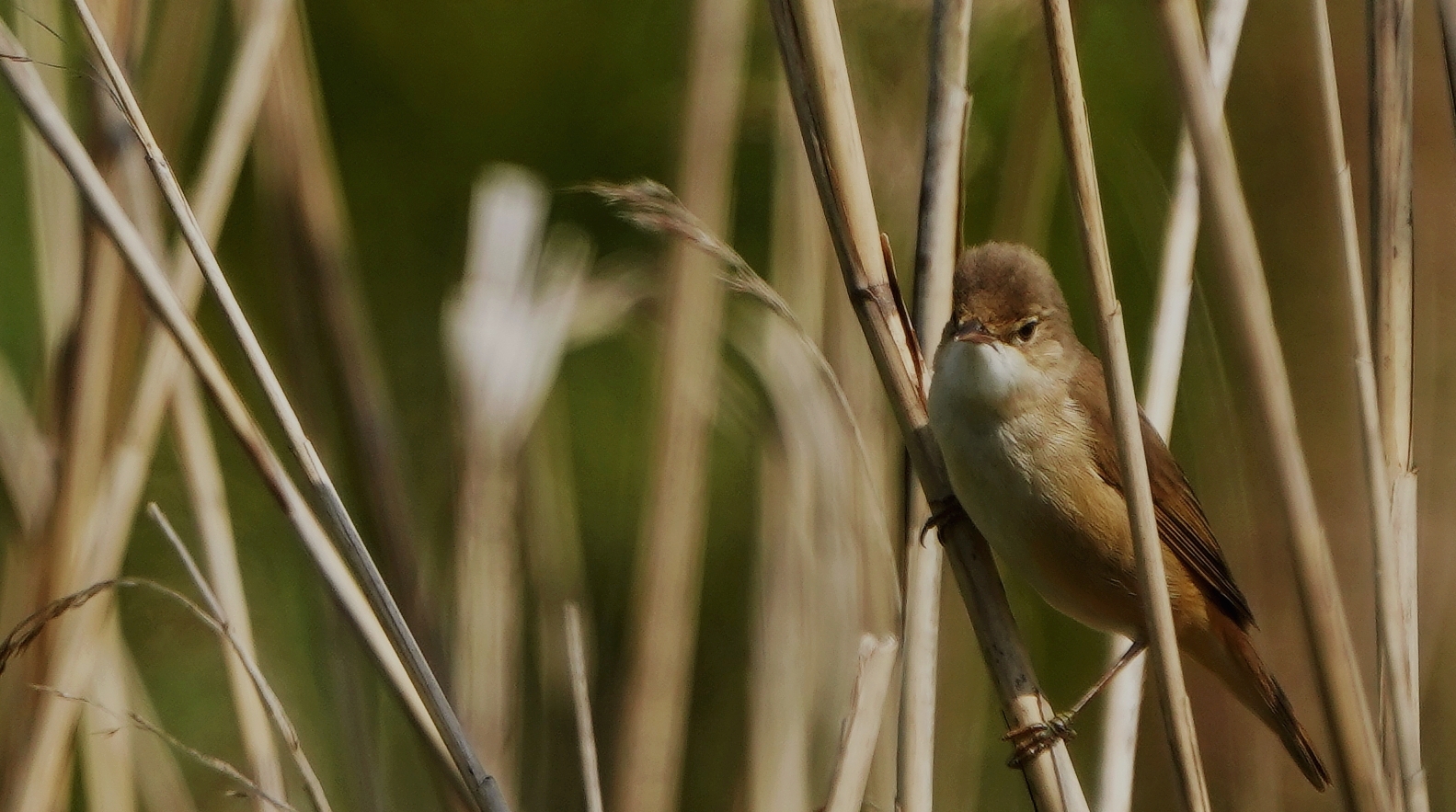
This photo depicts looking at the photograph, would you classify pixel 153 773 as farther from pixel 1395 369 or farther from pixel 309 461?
pixel 1395 369

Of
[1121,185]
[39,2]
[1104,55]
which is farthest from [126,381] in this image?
[1104,55]

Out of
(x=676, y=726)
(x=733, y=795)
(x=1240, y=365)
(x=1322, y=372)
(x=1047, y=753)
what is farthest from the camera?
(x=1322, y=372)

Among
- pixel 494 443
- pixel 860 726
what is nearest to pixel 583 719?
pixel 860 726

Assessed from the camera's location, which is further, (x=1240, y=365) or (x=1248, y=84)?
(x=1248, y=84)

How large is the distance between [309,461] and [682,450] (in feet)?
3.12

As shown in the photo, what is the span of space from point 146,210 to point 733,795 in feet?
4.79

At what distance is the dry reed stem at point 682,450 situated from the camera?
7.68ft

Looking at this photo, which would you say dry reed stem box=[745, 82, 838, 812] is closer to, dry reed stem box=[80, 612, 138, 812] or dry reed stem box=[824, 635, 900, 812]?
dry reed stem box=[824, 635, 900, 812]

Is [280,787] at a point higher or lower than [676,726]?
lower

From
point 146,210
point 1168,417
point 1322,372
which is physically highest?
point 1322,372

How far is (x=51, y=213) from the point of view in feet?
6.77

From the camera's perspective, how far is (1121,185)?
248 cm

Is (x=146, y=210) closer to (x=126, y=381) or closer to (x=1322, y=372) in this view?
(x=126, y=381)

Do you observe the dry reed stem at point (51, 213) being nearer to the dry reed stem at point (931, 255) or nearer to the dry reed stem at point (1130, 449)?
the dry reed stem at point (931, 255)
